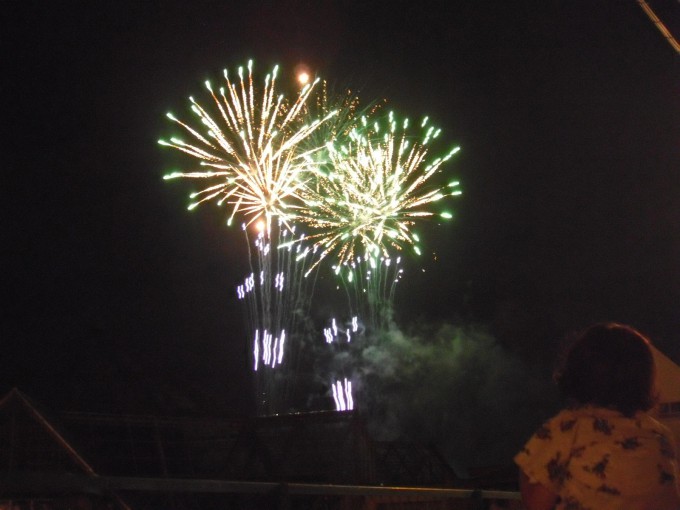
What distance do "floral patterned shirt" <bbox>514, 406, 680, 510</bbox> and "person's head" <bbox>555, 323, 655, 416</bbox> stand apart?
0.04 m

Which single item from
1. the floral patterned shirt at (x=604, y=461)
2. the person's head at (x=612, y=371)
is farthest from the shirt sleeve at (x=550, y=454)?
the person's head at (x=612, y=371)

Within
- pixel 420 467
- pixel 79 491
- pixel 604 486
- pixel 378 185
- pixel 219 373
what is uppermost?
pixel 378 185

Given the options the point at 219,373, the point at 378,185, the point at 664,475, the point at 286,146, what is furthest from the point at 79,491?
the point at 219,373

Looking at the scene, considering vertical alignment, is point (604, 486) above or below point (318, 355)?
below

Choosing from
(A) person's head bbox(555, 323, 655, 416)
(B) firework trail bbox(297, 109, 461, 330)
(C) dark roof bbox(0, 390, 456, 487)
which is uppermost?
(B) firework trail bbox(297, 109, 461, 330)

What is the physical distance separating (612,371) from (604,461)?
28 centimetres

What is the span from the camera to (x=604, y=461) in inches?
85.6

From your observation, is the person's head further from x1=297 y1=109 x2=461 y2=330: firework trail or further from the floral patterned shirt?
x1=297 y1=109 x2=461 y2=330: firework trail

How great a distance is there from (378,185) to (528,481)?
11.7m

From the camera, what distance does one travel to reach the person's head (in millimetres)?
2252

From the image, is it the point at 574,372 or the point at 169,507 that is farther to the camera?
the point at 169,507

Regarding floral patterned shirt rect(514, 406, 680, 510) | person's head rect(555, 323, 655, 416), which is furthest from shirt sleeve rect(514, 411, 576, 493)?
person's head rect(555, 323, 655, 416)

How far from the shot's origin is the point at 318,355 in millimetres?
41156

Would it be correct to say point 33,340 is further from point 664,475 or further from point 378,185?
point 664,475
